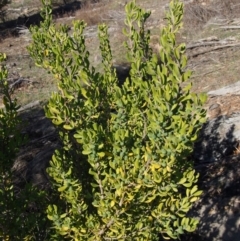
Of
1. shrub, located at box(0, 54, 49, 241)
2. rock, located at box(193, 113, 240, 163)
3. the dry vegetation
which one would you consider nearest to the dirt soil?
the dry vegetation

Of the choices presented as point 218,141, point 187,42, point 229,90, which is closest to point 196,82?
point 229,90

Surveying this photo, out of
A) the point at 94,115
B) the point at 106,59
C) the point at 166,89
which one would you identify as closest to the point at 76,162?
the point at 94,115

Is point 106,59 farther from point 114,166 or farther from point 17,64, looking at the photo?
Answer: point 17,64

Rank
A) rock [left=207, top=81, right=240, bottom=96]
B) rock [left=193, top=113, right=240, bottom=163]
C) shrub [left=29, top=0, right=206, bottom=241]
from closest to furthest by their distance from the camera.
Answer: shrub [left=29, top=0, right=206, bottom=241], rock [left=193, top=113, right=240, bottom=163], rock [left=207, top=81, right=240, bottom=96]

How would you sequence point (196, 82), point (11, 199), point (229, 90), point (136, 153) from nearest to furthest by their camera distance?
1. point (136, 153)
2. point (11, 199)
3. point (229, 90)
4. point (196, 82)

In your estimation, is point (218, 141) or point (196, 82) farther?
point (196, 82)

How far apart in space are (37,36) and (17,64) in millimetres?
11572

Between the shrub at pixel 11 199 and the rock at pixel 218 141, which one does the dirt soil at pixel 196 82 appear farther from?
the shrub at pixel 11 199

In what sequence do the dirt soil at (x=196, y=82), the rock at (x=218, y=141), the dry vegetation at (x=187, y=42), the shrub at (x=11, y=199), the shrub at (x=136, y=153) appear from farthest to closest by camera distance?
the dry vegetation at (x=187, y=42), the rock at (x=218, y=141), the dirt soil at (x=196, y=82), the shrub at (x=11, y=199), the shrub at (x=136, y=153)

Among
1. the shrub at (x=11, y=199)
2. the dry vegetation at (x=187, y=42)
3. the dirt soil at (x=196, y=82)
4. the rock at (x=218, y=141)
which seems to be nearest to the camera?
the shrub at (x=11, y=199)

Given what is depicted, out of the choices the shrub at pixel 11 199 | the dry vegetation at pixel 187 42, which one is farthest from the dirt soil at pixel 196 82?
the shrub at pixel 11 199

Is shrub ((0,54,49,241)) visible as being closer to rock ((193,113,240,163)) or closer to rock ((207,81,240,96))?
rock ((193,113,240,163))

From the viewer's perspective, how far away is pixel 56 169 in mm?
3320

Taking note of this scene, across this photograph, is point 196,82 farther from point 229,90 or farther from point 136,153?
point 136,153
